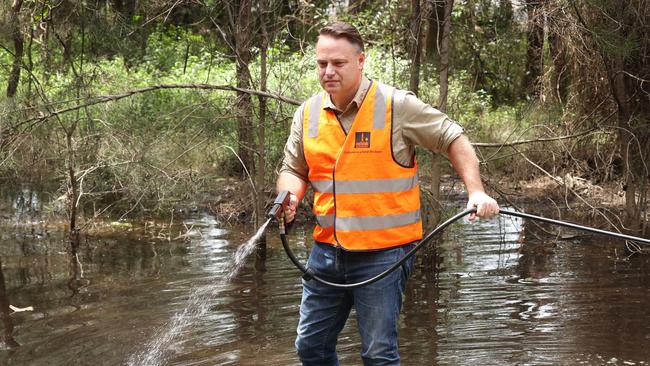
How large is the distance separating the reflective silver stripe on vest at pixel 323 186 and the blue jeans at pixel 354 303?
0.78 feet

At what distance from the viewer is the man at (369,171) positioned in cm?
343

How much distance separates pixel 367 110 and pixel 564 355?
245 centimetres

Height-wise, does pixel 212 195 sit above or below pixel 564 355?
above

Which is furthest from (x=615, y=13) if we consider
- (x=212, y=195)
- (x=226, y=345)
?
(x=212, y=195)

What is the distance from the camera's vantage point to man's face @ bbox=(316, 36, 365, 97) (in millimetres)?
→ 3428

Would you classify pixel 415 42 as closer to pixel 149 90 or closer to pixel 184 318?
pixel 149 90

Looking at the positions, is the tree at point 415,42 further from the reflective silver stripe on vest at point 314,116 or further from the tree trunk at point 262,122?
the reflective silver stripe on vest at point 314,116

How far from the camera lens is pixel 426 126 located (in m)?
3.42

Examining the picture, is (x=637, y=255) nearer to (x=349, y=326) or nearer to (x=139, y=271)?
(x=349, y=326)

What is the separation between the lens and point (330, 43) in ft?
11.3

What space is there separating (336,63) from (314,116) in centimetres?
27

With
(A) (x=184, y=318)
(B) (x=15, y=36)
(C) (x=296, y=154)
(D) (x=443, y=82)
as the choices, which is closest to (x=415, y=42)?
(D) (x=443, y=82)

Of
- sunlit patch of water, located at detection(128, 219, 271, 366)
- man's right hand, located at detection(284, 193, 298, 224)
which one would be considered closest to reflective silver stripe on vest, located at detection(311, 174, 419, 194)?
man's right hand, located at detection(284, 193, 298, 224)

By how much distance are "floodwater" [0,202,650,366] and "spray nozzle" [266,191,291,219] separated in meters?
1.76
